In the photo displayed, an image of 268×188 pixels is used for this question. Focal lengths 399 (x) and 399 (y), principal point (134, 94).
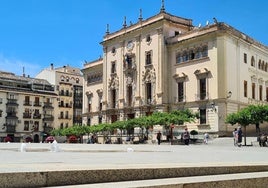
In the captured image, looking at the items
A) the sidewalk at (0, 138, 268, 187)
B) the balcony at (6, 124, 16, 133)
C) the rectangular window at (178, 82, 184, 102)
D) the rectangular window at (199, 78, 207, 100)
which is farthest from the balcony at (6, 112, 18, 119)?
the sidewalk at (0, 138, 268, 187)

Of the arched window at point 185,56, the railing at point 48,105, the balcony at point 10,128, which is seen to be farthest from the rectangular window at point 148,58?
the railing at point 48,105

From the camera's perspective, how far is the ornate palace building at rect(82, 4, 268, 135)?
130 feet

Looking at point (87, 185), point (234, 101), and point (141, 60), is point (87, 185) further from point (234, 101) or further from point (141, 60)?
point (141, 60)

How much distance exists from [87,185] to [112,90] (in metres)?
49.3

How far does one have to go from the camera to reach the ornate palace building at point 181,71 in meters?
39.5

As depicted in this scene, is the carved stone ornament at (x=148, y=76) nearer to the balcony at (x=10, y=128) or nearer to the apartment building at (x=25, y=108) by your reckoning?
the apartment building at (x=25, y=108)

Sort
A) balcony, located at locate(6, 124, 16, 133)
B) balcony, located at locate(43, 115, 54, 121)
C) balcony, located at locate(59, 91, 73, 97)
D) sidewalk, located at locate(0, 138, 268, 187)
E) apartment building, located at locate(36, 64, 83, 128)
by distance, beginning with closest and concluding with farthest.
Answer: sidewalk, located at locate(0, 138, 268, 187) < balcony, located at locate(6, 124, 16, 133) < balcony, located at locate(43, 115, 54, 121) < apartment building, located at locate(36, 64, 83, 128) < balcony, located at locate(59, 91, 73, 97)

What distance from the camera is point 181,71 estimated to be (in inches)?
1735

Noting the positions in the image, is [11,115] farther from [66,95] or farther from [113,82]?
[113,82]

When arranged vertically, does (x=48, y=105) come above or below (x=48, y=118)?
above

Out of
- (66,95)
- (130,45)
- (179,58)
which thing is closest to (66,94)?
(66,95)

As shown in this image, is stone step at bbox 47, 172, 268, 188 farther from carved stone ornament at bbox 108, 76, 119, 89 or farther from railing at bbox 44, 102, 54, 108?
railing at bbox 44, 102, 54, 108

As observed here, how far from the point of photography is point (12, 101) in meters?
68.1

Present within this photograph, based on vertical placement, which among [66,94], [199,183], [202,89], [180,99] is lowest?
[199,183]
